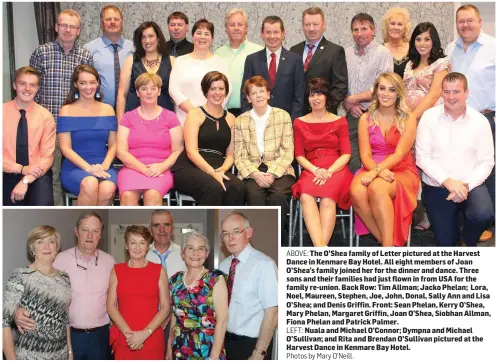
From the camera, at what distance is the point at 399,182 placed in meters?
4.23

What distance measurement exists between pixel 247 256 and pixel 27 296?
3.80 feet

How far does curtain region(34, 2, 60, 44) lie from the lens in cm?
570

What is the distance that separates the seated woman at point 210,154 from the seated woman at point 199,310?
63 centimetres

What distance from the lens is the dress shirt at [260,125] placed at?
176 inches

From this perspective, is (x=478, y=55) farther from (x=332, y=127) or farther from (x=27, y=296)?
(x=27, y=296)

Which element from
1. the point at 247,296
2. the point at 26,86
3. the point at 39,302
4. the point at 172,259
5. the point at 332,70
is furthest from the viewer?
the point at 332,70

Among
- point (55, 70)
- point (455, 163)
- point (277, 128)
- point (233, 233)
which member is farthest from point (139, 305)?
point (455, 163)

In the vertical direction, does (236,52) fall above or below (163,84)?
above

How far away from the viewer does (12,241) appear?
374 centimetres

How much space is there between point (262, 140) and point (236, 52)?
0.84m

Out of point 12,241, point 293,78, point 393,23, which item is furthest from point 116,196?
point 393,23

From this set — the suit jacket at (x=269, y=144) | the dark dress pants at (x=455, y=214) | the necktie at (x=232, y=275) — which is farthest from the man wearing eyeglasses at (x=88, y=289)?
the dark dress pants at (x=455, y=214)

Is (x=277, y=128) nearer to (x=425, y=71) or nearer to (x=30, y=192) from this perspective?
(x=425, y=71)

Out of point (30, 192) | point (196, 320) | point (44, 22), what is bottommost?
point (196, 320)
